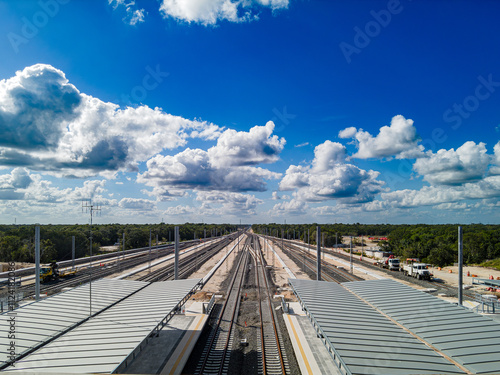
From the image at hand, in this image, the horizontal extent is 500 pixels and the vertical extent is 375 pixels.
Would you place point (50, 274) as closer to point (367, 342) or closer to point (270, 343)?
point (270, 343)

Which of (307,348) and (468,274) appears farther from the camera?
(468,274)

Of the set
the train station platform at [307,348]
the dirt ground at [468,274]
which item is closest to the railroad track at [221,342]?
the train station platform at [307,348]

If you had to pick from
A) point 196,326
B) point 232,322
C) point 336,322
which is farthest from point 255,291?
point 336,322

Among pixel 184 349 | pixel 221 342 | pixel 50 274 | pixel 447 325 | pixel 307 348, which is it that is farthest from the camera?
pixel 50 274

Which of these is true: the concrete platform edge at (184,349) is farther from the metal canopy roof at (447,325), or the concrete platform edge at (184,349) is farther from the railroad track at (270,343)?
the metal canopy roof at (447,325)

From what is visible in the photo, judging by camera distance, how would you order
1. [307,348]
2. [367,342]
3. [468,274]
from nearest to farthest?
[367,342] < [307,348] < [468,274]

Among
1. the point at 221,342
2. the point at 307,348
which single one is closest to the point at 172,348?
the point at 221,342
